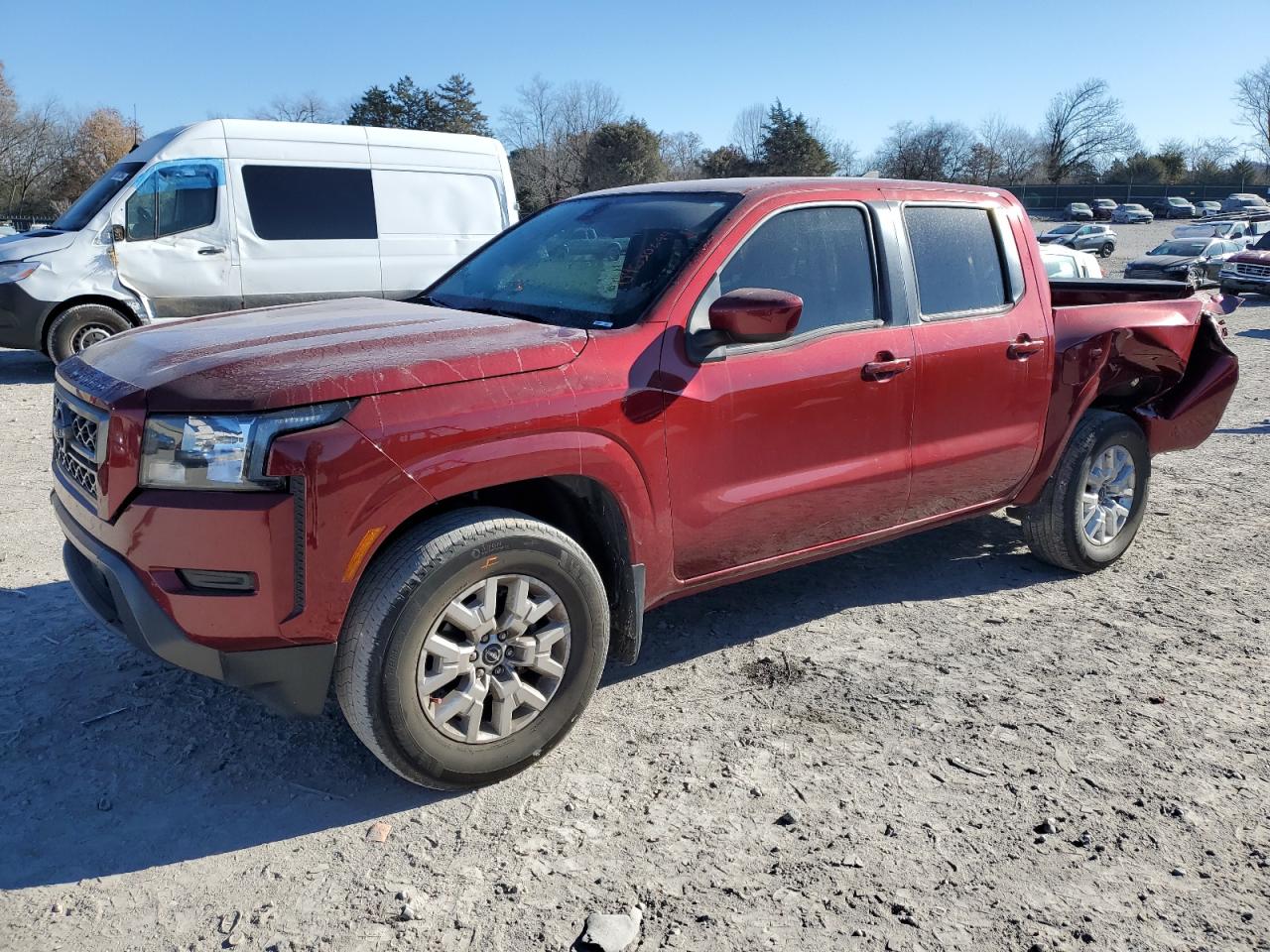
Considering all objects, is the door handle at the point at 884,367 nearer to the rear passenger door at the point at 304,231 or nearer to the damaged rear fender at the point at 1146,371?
the damaged rear fender at the point at 1146,371

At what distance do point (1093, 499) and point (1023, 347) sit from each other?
1045mm

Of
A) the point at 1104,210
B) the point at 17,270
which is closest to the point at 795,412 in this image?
the point at 17,270

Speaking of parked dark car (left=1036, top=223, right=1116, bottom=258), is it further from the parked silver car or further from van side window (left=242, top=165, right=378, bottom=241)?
van side window (left=242, top=165, right=378, bottom=241)

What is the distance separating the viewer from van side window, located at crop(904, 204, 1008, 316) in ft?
13.8

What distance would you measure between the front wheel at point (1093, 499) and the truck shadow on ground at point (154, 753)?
3.34 ft

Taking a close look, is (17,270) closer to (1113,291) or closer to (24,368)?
(24,368)

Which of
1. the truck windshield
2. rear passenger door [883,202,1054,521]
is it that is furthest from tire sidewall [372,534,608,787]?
rear passenger door [883,202,1054,521]

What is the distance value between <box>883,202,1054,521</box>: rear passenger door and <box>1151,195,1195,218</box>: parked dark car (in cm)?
6909

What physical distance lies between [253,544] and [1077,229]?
A: 43871 millimetres

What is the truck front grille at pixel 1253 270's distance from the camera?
22078 millimetres

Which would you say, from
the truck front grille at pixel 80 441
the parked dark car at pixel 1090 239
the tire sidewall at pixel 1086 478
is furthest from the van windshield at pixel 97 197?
the parked dark car at pixel 1090 239

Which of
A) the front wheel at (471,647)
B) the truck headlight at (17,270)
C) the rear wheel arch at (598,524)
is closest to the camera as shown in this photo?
the front wheel at (471,647)

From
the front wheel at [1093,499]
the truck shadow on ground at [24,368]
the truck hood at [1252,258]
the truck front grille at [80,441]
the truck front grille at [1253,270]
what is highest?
the truck hood at [1252,258]

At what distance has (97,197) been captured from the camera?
9.80 metres
